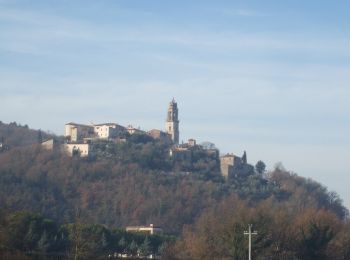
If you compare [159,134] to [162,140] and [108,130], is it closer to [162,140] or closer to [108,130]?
[162,140]

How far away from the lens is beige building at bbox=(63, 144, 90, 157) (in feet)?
415

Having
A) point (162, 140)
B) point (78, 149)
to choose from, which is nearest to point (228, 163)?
point (162, 140)

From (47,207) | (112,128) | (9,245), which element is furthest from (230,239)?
(112,128)

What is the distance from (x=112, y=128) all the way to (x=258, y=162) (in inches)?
921

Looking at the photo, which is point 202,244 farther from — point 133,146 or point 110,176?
point 133,146

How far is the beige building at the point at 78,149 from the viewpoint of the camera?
126438 mm

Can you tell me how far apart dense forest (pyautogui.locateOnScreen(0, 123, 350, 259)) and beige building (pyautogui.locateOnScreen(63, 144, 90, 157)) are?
147cm

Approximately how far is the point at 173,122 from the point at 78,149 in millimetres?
23472

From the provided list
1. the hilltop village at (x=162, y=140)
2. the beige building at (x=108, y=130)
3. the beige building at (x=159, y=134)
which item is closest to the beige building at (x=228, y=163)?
the hilltop village at (x=162, y=140)

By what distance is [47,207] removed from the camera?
99.1 m

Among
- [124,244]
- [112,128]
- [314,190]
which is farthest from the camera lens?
[112,128]

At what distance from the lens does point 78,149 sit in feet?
419

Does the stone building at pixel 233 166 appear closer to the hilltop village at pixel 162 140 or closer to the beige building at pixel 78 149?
the hilltop village at pixel 162 140

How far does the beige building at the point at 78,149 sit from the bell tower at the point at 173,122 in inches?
845
